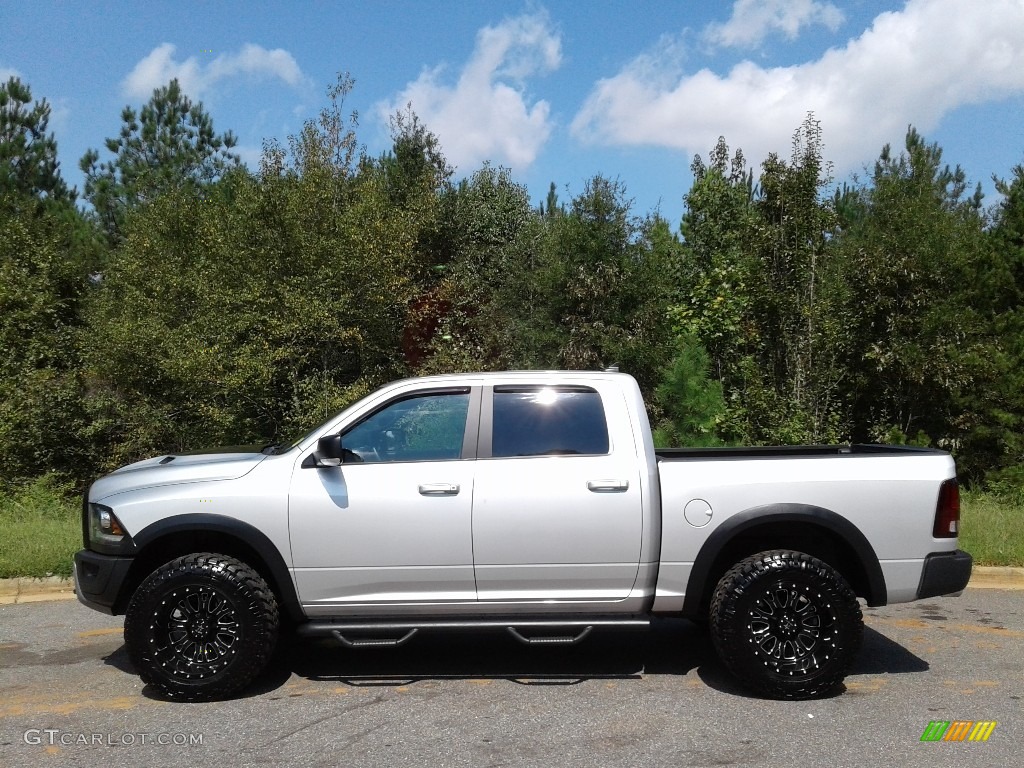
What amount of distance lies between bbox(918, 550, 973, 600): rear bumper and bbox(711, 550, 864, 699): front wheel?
0.43m

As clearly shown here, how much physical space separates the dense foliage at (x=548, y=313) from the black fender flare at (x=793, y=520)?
938cm

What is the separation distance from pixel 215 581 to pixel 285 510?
22.0 inches

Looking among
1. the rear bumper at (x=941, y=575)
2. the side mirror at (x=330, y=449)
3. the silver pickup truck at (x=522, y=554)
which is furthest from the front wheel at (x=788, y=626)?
the side mirror at (x=330, y=449)

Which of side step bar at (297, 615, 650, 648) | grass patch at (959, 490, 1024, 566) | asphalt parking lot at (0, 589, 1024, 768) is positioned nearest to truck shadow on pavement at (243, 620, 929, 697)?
asphalt parking lot at (0, 589, 1024, 768)

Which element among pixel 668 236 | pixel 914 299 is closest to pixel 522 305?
pixel 668 236

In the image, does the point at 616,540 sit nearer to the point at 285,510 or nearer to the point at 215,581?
the point at 285,510

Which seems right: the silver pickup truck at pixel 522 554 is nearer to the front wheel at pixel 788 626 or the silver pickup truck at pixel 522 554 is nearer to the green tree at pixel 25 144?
the front wheel at pixel 788 626

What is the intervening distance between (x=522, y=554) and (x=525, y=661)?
1.17 meters

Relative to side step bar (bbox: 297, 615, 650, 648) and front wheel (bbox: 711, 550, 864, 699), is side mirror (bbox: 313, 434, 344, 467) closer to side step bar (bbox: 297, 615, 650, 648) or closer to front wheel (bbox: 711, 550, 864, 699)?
side step bar (bbox: 297, 615, 650, 648)

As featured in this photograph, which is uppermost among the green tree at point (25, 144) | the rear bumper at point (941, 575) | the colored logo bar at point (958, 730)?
the green tree at point (25, 144)

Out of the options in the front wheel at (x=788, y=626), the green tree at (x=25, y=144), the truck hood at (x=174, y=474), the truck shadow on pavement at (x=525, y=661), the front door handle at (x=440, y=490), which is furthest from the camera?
the green tree at (x=25, y=144)

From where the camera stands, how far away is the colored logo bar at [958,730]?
181 inches

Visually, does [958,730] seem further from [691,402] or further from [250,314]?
[250,314]

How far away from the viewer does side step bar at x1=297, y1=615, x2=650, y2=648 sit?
5215mm
